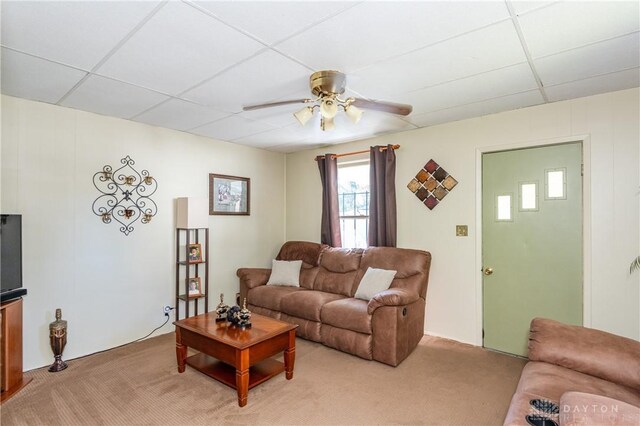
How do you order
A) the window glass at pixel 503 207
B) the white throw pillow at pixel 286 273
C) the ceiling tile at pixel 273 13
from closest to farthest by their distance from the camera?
the ceiling tile at pixel 273 13 < the window glass at pixel 503 207 < the white throw pillow at pixel 286 273

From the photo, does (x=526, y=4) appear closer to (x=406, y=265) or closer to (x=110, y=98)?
(x=406, y=265)

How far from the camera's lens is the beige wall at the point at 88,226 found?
2.88 meters

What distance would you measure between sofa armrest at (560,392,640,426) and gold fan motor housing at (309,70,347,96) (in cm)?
218

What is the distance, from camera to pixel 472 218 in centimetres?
347

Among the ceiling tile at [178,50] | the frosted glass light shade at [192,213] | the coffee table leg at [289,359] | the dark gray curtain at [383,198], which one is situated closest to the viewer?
the ceiling tile at [178,50]

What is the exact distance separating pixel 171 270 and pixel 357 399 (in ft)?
8.63

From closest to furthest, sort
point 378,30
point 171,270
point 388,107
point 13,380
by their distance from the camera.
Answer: point 378,30 < point 388,107 < point 13,380 < point 171,270

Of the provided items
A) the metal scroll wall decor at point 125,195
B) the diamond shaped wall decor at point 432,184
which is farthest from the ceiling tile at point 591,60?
the metal scroll wall decor at point 125,195

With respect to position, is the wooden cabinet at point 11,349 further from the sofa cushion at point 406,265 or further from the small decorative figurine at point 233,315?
the sofa cushion at point 406,265

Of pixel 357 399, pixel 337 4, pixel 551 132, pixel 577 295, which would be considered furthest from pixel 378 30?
pixel 577 295

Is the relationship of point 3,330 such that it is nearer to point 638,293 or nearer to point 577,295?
point 577,295

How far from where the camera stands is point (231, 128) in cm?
384

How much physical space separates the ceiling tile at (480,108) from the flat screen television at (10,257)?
367cm

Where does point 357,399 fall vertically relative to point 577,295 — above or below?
below
